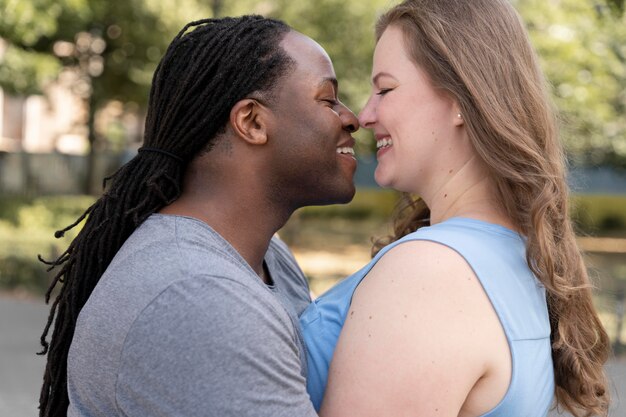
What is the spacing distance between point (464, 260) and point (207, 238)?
0.61 m

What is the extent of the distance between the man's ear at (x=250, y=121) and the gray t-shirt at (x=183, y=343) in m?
0.37

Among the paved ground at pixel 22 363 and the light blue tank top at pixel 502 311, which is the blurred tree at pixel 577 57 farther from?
the light blue tank top at pixel 502 311

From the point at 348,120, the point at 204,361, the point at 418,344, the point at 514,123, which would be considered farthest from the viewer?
the point at 348,120

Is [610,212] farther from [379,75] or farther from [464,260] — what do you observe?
[464,260]

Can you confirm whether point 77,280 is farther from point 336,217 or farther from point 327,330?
point 336,217

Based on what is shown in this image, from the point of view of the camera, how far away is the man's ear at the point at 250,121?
222 cm

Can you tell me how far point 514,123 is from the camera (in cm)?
216

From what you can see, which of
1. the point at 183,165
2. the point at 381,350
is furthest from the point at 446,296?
the point at 183,165

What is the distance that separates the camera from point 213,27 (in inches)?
92.4

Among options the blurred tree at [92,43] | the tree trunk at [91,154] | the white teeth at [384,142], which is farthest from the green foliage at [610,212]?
the white teeth at [384,142]

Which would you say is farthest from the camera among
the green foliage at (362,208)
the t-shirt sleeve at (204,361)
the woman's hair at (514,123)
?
the green foliage at (362,208)

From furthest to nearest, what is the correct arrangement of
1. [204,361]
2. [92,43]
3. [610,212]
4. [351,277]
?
[610,212] < [92,43] < [351,277] < [204,361]

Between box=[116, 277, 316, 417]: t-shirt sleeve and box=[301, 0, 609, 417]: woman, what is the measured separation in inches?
10.1

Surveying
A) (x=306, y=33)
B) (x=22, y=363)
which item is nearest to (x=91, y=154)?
(x=306, y=33)
